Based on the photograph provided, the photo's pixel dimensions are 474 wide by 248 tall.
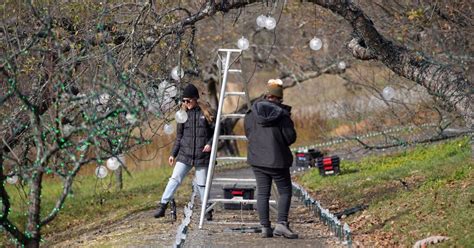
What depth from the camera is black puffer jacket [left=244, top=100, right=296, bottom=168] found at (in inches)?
501

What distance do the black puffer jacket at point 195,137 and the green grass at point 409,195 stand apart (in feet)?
7.52

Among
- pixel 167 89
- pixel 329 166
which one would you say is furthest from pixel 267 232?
pixel 329 166

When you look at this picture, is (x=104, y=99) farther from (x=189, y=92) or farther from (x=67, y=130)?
(x=189, y=92)

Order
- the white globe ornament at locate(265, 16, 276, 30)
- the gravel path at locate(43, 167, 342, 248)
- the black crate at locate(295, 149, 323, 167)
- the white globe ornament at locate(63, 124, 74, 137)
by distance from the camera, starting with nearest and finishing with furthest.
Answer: the white globe ornament at locate(63, 124, 74, 137) < the gravel path at locate(43, 167, 342, 248) < the white globe ornament at locate(265, 16, 276, 30) < the black crate at locate(295, 149, 323, 167)

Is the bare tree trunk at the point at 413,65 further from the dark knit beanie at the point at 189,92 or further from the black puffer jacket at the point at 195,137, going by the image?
the black puffer jacket at the point at 195,137

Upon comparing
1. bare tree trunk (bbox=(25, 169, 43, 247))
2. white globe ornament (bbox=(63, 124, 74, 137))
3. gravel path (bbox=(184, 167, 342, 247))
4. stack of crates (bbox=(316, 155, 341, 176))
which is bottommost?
stack of crates (bbox=(316, 155, 341, 176))

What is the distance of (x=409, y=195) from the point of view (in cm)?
1531

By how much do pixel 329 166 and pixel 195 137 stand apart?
7.25 metres

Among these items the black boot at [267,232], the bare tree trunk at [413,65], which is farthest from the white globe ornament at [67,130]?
the bare tree trunk at [413,65]

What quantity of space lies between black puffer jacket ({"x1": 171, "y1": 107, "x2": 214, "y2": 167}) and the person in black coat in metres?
1.82

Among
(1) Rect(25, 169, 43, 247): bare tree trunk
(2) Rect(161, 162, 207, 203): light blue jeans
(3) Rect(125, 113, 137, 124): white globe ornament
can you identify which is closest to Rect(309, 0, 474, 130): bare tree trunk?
(2) Rect(161, 162, 207, 203): light blue jeans

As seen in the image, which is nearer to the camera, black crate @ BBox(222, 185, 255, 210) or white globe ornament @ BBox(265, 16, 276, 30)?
white globe ornament @ BBox(265, 16, 276, 30)

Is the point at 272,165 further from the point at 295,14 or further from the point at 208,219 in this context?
the point at 295,14

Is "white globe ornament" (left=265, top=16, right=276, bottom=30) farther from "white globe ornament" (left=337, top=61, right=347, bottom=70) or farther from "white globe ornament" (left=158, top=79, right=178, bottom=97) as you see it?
"white globe ornament" (left=337, top=61, right=347, bottom=70)
